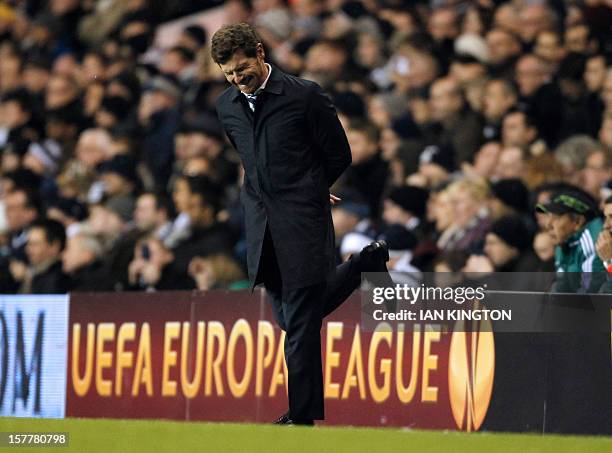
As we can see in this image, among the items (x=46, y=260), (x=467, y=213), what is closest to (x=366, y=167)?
(x=467, y=213)

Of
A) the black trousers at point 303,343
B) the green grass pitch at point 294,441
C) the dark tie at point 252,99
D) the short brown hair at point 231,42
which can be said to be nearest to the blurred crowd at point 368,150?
the black trousers at point 303,343

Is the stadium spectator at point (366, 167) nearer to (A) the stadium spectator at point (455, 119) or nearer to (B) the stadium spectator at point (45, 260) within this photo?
(A) the stadium spectator at point (455, 119)

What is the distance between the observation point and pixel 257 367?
11109 millimetres

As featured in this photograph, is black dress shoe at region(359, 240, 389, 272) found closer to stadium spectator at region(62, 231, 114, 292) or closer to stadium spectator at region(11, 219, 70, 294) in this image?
stadium spectator at region(62, 231, 114, 292)

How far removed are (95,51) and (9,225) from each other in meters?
4.18

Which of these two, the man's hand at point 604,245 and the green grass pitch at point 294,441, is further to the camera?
the man's hand at point 604,245

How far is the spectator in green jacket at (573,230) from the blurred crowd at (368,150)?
0.05ft

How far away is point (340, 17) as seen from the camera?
16.1 metres

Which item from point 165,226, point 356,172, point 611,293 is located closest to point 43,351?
point 165,226

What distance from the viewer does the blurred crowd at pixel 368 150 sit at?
12109 mm

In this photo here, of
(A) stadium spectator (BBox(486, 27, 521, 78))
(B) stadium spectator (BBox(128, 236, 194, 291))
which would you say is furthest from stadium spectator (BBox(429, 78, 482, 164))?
(B) stadium spectator (BBox(128, 236, 194, 291))

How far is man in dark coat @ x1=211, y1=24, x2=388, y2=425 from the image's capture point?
8.41 meters

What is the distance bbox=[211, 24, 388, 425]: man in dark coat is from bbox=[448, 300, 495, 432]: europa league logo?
162 cm

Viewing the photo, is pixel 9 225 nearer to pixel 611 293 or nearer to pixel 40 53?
pixel 40 53
